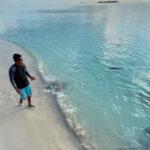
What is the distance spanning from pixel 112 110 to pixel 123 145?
255 cm

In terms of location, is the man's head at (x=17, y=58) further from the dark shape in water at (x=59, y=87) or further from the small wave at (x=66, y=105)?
the dark shape in water at (x=59, y=87)

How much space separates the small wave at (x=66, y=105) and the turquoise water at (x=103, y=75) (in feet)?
0.58

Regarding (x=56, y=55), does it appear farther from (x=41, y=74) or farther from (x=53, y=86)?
(x=53, y=86)

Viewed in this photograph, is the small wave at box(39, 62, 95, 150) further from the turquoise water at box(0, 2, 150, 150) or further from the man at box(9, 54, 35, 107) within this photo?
the man at box(9, 54, 35, 107)

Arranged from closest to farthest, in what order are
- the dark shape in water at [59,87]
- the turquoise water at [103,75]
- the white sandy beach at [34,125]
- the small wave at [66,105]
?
the white sandy beach at [34,125]
the small wave at [66,105]
the turquoise water at [103,75]
the dark shape in water at [59,87]

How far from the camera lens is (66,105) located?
11586 mm

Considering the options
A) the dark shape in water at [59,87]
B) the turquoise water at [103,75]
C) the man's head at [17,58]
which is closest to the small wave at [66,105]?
the dark shape in water at [59,87]

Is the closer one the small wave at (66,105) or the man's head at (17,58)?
the small wave at (66,105)

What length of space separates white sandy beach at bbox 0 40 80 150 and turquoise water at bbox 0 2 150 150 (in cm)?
88

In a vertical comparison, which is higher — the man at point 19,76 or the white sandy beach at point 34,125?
the man at point 19,76

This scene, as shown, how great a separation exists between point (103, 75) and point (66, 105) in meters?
4.44

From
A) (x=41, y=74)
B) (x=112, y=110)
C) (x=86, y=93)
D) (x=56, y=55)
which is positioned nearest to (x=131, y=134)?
(x=112, y=110)

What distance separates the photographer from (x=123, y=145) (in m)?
8.83

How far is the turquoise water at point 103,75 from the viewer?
32.1ft
